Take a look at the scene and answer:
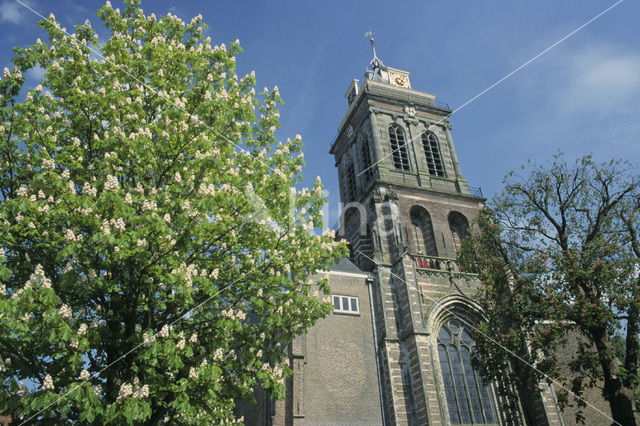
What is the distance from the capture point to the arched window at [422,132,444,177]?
3264 cm

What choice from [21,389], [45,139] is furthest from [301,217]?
[21,389]

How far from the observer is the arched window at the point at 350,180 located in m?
34.7

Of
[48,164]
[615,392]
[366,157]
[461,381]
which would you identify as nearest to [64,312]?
[48,164]

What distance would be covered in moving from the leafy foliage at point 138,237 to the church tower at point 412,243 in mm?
11833

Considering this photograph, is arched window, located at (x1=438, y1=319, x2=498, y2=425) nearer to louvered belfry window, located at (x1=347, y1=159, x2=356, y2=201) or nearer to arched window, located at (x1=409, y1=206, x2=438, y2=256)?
arched window, located at (x1=409, y1=206, x2=438, y2=256)

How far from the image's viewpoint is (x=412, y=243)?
28.2m

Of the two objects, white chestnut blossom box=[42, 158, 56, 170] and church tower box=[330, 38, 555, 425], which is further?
church tower box=[330, 38, 555, 425]

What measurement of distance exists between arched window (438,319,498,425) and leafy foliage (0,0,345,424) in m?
13.5

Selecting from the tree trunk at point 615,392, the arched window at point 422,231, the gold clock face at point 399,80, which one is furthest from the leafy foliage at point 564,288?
the gold clock face at point 399,80

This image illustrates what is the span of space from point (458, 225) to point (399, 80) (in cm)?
1550

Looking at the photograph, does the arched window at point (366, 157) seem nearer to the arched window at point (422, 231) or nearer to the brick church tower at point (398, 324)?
the brick church tower at point (398, 324)

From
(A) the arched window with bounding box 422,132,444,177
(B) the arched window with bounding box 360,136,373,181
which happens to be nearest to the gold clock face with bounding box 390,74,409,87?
(A) the arched window with bounding box 422,132,444,177

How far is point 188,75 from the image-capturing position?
11.1m

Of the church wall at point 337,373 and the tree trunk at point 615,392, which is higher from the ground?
the church wall at point 337,373
